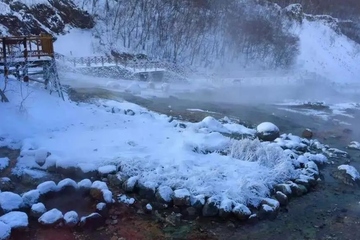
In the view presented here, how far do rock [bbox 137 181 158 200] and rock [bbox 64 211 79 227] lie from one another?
167 cm

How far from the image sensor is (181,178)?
925 centimetres

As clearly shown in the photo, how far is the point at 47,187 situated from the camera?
853 centimetres

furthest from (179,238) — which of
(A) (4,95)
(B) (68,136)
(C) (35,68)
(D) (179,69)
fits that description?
(D) (179,69)

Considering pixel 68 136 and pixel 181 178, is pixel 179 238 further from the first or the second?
pixel 68 136

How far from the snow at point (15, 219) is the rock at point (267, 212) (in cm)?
466

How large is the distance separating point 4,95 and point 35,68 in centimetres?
326

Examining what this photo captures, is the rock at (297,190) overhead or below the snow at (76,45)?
below

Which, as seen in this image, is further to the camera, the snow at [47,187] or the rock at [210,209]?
the snow at [47,187]

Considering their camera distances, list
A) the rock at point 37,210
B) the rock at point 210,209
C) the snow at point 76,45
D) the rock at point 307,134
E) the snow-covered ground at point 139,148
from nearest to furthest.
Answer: the rock at point 37,210 < the rock at point 210,209 < the snow-covered ground at point 139,148 < the rock at point 307,134 < the snow at point 76,45

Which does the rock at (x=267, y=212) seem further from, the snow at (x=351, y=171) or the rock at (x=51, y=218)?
the rock at (x=51, y=218)

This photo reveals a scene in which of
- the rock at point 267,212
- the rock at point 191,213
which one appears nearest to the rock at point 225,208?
the rock at point 191,213

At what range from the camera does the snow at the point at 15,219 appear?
7188 millimetres

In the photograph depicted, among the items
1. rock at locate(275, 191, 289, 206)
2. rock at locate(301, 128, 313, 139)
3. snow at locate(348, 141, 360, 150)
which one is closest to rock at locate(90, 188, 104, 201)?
rock at locate(275, 191, 289, 206)

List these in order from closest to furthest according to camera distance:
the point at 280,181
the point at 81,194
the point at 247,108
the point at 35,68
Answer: the point at 81,194 < the point at 280,181 < the point at 35,68 < the point at 247,108
